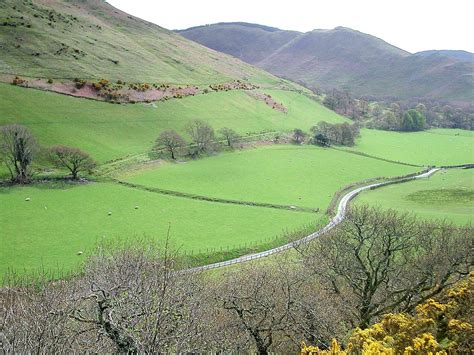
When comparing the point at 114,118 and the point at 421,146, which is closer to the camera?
the point at 114,118

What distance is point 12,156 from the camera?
7138 cm

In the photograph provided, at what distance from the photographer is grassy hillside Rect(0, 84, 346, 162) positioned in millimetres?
84938

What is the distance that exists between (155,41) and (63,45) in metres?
58.1

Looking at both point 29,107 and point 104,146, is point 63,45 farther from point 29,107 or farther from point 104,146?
point 104,146

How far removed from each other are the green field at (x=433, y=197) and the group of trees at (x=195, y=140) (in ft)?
126


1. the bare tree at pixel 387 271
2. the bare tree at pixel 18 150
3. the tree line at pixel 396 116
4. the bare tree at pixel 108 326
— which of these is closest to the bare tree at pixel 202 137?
the bare tree at pixel 18 150

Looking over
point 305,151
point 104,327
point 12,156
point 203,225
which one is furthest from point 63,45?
point 104,327

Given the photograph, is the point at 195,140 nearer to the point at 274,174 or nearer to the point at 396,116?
the point at 274,174

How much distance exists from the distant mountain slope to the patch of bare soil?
1451cm

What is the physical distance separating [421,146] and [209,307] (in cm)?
13382

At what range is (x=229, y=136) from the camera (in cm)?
10688

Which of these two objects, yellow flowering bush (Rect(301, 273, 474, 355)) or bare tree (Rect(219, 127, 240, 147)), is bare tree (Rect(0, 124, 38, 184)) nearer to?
bare tree (Rect(219, 127, 240, 147))

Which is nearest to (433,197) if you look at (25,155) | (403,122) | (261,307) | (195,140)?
(195,140)

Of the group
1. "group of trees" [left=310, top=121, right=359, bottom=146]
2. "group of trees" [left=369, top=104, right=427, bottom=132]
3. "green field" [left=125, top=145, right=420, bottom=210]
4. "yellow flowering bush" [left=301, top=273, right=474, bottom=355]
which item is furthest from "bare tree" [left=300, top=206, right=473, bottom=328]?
"group of trees" [left=369, top=104, right=427, bottom=132]
